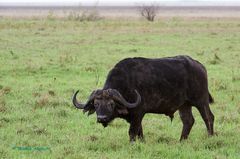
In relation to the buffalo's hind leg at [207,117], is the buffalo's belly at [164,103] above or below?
above

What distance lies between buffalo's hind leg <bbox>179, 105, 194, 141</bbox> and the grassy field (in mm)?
221

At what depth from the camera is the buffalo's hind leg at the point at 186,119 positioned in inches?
379

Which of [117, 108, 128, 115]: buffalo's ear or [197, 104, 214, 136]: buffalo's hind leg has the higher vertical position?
[117, 108, 128, 115]: buffalo's ear

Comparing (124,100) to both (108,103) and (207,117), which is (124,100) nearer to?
(108,103)

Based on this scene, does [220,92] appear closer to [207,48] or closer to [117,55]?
[117,55]

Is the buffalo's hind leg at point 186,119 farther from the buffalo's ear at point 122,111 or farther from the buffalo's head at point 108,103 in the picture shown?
the buffalo's head at point 108,103

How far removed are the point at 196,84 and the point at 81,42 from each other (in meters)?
20.6

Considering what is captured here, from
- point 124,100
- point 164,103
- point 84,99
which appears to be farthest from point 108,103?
point 84,99

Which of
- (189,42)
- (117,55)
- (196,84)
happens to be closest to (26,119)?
(196,84)

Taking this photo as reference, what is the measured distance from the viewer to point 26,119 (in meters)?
11.1

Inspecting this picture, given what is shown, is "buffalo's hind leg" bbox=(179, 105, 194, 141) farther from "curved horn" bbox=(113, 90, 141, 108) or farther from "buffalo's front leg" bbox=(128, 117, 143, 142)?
"curved horn" bbox=(113, 90, 141, 108)

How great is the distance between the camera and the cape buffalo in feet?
27.7

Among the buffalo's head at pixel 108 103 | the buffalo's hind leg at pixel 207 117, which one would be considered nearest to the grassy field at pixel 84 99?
the buffalo's hind leg at pixel 207 117

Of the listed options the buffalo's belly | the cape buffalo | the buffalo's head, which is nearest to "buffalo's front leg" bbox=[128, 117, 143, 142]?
the cape buffalo
